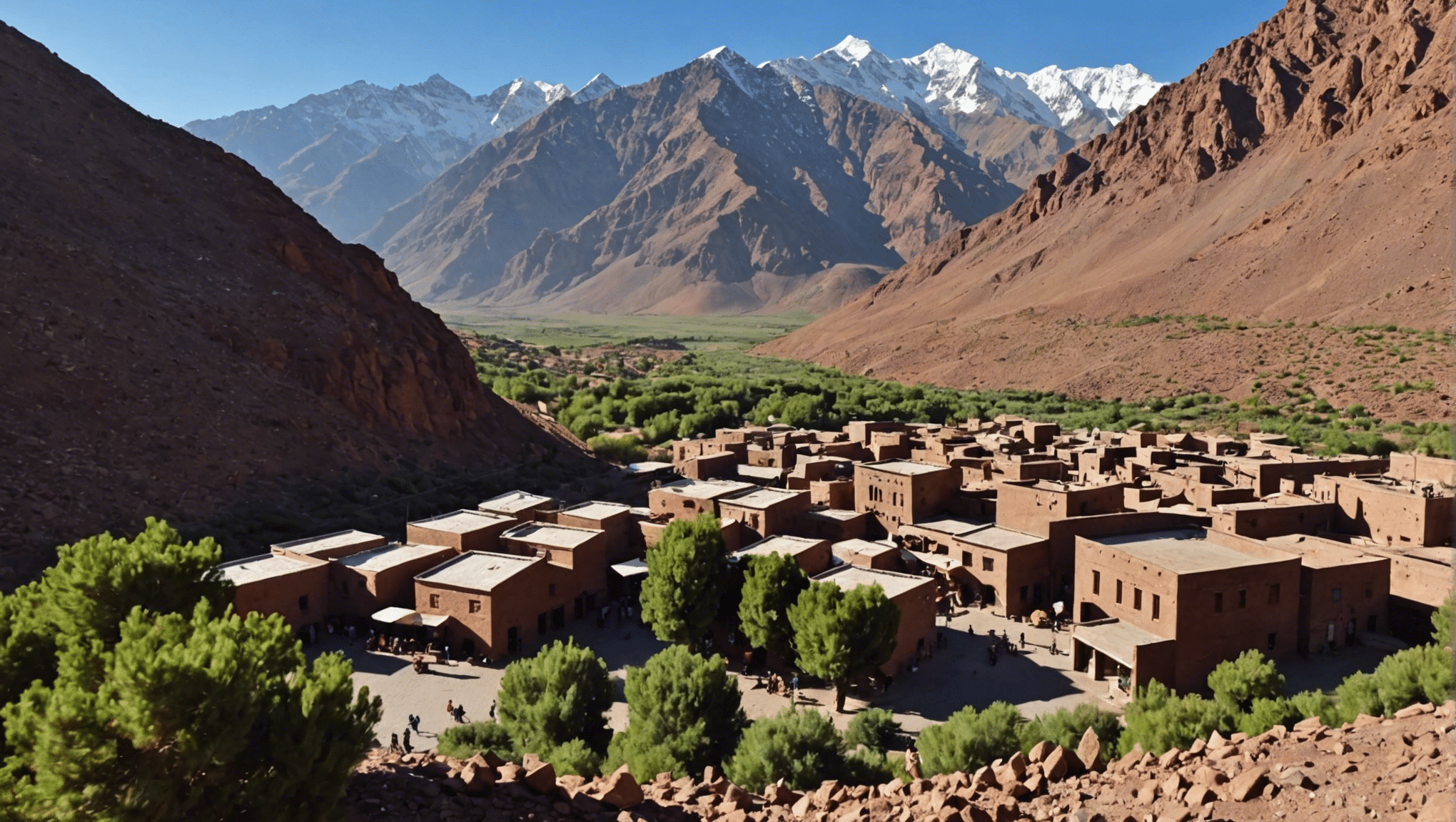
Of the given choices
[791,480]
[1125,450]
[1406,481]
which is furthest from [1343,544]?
[791,480]

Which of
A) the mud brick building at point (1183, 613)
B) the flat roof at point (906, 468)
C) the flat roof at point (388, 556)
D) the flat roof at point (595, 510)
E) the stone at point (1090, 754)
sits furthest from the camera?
the flat roof at point (906, 468)

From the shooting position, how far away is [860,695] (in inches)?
932

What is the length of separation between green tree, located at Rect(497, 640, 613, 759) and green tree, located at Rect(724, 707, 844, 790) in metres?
3.63

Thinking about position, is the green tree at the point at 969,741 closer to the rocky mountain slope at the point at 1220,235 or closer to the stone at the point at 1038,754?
the stone at the point at 1038,754

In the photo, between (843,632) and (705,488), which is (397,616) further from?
(705,488)

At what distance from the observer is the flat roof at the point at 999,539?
29938 mm

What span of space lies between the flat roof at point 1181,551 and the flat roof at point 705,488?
1363 cm

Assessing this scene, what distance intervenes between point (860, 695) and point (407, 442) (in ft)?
100

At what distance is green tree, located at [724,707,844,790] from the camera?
15.6 m

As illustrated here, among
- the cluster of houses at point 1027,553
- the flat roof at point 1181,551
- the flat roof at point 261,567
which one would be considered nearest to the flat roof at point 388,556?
the cluster of houses at point 1027,553

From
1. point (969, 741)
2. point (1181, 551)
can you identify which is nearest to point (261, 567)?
point (969, 741)

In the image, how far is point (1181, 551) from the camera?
2731 centimetres

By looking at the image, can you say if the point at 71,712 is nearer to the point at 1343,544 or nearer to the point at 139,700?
the point at 139,700

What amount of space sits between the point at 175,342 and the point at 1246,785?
141ft
